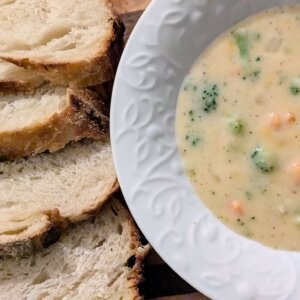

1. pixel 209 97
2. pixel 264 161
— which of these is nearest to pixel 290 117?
pixel 264 161

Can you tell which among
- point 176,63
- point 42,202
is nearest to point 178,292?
point 42,202

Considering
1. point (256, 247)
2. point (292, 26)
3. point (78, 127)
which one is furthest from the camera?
point (78, 127)

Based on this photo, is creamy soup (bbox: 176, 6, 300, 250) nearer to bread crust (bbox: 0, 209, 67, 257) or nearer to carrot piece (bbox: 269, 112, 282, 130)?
carrot piece (bbox: 269, 112, 282, 130)

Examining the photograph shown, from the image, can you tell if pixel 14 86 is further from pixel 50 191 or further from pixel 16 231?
pixel 16 231

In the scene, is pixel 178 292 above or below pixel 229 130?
below

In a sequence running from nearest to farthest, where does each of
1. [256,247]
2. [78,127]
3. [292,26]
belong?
[256,247], [292,26], [78,127]

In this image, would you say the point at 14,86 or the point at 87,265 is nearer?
the point at 87,265

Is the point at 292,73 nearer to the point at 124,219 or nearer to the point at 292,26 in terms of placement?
the point at 292,26

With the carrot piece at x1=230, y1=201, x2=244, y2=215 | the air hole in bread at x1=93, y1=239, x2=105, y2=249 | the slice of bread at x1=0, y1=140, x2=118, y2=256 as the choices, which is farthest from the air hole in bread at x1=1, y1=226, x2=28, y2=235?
the carrot piece at x1=230, y1=201, x2=244, y2=215
